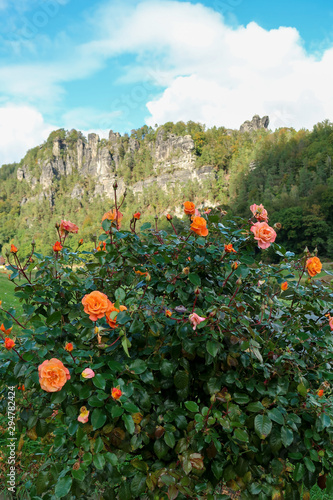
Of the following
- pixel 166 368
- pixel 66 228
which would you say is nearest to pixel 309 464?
pixel 166 368

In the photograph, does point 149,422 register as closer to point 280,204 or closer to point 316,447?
point 316,447

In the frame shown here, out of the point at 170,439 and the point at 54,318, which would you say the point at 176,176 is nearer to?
the point at 54,318

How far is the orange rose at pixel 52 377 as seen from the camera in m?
1.07

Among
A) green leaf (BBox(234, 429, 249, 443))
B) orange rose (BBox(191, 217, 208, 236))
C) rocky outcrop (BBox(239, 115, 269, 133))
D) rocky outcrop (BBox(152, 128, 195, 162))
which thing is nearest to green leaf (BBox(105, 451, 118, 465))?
green leaf (BBox(234, 429, 249, 443))

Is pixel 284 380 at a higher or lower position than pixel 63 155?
lower

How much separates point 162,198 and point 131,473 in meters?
77.4

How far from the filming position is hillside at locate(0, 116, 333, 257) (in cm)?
4159

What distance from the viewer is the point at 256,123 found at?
277 ft

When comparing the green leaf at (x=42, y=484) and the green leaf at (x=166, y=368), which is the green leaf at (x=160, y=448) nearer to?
the green leaf at (x=166, y=368)

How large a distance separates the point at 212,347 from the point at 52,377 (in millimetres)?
549

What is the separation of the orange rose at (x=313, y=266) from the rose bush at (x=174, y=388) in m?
0.06

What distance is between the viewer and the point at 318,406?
121 cm

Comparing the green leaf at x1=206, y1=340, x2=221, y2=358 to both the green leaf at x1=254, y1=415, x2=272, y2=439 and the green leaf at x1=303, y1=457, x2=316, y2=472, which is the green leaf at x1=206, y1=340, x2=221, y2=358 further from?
the green leaf at x1=303, y1=457, x2=316, y2=472

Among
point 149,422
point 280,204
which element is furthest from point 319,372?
point 280,204
